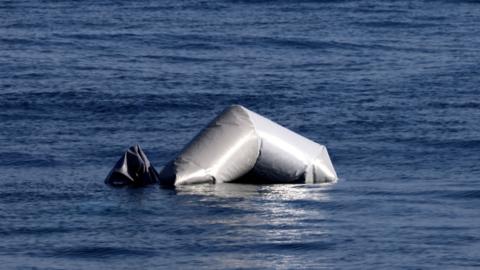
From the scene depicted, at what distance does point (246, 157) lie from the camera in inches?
535

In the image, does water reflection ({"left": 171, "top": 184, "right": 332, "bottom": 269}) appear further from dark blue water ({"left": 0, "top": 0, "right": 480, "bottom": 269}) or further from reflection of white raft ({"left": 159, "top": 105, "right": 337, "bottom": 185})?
reflection of white raft ({"left": 159, "top": 105, "right": 337, "bottom": 185})

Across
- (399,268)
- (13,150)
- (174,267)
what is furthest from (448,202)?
(13,150)

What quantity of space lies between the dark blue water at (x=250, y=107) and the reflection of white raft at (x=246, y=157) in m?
0.20

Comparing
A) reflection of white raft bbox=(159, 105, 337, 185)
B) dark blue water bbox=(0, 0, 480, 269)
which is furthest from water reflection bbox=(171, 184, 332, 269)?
reflection of white raft bbox=(159, 105, 337, 185)

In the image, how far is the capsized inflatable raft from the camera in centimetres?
1340

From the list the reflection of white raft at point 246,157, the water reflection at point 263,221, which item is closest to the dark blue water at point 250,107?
the water reflection at point 263,221

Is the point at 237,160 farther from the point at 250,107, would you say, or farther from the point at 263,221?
the point at 250,107

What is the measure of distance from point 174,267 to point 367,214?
2545mm

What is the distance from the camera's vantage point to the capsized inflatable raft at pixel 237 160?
13.4 meters

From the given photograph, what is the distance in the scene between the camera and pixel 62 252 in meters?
10.7

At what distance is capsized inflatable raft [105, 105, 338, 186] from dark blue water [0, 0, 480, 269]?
21cm

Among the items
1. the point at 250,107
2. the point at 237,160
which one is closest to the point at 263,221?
the point at 237,160

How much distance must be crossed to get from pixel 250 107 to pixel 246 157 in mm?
4549

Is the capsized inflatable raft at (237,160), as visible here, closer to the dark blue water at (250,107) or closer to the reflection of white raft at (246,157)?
the reflection of white raft at (246,157)
